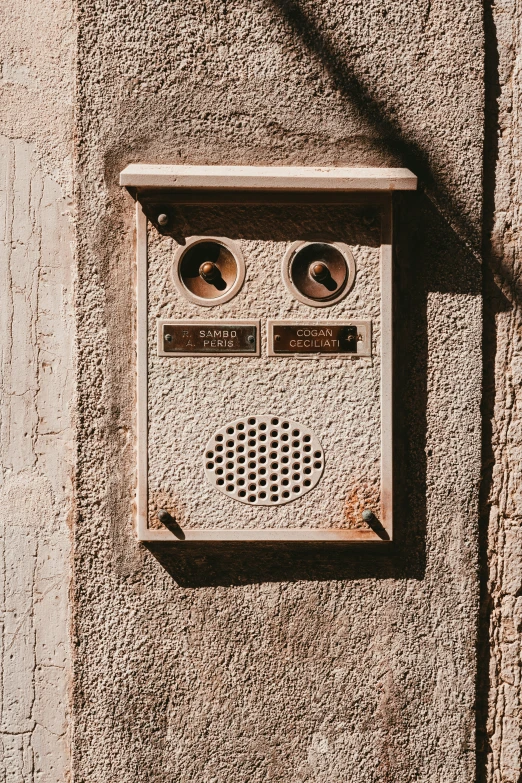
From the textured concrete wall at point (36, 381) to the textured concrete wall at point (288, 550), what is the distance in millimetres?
154

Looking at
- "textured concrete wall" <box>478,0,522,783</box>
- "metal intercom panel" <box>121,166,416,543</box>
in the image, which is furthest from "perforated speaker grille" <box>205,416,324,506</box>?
"textured concrete wall" <box>478,0,522,783</box>

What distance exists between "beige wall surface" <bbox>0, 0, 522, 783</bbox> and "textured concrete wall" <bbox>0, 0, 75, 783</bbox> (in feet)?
0.07

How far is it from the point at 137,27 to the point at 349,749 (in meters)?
2.31

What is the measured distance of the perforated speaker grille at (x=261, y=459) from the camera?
1694 millimetres

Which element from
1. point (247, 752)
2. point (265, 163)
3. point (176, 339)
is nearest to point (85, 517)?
point (176, 339)

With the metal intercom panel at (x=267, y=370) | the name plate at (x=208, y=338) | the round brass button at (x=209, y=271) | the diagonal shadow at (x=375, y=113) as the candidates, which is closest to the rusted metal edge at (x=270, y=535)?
the metal intercom panel at (x=267, y=370)

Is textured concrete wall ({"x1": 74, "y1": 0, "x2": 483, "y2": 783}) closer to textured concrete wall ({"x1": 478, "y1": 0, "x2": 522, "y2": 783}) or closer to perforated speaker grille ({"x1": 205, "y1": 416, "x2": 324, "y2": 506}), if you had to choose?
textured concrete wall ({"x1": 478, "y1": 0, "x2": 522, "y2": 783})

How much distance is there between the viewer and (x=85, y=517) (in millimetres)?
1714

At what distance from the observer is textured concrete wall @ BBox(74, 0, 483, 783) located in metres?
1.69

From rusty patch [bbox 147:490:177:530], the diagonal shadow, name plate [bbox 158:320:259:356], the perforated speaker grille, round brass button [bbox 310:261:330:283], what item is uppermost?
the diagonal shadow

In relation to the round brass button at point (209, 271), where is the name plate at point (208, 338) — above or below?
below

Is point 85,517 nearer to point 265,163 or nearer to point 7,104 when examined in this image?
point 265,163

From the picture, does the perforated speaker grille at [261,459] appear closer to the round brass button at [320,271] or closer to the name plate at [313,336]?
the name plate at [313,336]

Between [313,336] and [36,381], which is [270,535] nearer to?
[313,336]
